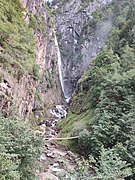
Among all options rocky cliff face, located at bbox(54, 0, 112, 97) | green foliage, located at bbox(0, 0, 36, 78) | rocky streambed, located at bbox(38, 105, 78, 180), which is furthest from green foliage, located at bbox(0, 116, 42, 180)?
rocky cliff face, located at bbox(54, 0, 112, 97)

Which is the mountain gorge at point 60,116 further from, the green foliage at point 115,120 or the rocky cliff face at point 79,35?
the rocky cliff face at point 79,35

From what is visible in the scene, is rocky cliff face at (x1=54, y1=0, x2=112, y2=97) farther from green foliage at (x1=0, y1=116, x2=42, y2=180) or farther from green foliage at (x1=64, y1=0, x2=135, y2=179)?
green foliage at (x1=0, y1=116, x2=42, y2=180)

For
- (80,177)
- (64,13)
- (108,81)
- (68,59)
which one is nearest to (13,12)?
(108,81)

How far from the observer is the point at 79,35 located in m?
52.5

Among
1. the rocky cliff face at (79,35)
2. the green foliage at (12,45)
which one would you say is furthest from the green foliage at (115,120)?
the rocky cliff face at (79,35)

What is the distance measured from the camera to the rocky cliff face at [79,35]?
45.8 metres

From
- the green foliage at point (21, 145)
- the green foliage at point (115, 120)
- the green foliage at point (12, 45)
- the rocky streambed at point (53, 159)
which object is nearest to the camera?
the green foliage at point (21, 145)

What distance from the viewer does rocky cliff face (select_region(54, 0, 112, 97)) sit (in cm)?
4584

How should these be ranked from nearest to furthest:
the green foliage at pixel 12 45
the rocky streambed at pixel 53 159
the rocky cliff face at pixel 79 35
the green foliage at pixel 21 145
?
the green foliage at pixel 21 145
the rocky streambed at pixel 53 159
the green foliage at pixel 12 45
the rocky cliff face at pixel 79 35

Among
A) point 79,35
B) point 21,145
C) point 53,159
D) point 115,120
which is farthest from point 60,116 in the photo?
point 79,35

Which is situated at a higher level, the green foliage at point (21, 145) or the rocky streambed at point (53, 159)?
the green foliage at point (21, 145)

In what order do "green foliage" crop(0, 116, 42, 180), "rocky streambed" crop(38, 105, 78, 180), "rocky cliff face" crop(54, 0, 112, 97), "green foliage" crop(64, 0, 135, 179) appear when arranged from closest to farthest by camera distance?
"green foliage" crop(0, 116, 42, 180)
"rocky streambed" crop(38, 105, 78, 180)
"green foliage" crop(64, 0, 135, 179)
"rocky cliff face" crop(54, 0, 112, 97)

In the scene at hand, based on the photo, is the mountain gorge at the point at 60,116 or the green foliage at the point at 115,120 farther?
the green foliage at the point at 115,120

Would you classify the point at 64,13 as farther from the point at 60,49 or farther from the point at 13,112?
the point at 13,112
